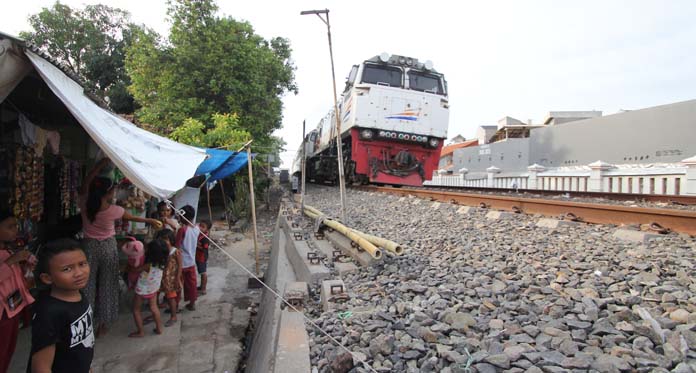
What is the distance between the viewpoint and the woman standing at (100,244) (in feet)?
12.5

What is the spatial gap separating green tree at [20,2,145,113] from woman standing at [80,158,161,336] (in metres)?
18.2

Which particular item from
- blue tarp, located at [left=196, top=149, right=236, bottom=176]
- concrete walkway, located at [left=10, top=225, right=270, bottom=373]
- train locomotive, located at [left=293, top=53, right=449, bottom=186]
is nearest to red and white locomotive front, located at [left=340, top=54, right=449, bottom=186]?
train locomotive, located at [left=293, top=53, right=449, bottom=186]

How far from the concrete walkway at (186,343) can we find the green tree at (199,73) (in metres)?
9.36

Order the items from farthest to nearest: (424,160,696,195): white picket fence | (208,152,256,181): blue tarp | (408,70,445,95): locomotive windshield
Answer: (408,70,445,95): locomotive windshield → (424,160,696,195): white picket fence → (208,152,256,181): blue tarp

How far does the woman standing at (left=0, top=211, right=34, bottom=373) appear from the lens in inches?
96.0

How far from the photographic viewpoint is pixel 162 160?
377cm

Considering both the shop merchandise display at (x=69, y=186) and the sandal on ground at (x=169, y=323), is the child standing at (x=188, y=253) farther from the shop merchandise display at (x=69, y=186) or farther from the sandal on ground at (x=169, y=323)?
the shop merchandise display at (x=69, y=186)

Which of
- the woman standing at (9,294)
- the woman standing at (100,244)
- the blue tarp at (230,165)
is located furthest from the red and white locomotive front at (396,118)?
the woman standing at (9,294)

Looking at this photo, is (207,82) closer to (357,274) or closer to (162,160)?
(162,160)

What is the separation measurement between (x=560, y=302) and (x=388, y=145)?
28.1 ft

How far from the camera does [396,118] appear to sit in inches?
414

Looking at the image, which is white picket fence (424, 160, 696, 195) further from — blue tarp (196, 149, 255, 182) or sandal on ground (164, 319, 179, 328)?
sandal on ground (164, 319, 179, 328)

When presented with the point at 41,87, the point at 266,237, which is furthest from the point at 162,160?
the point at 266,237

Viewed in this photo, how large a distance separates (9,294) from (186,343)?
2.00 meters
